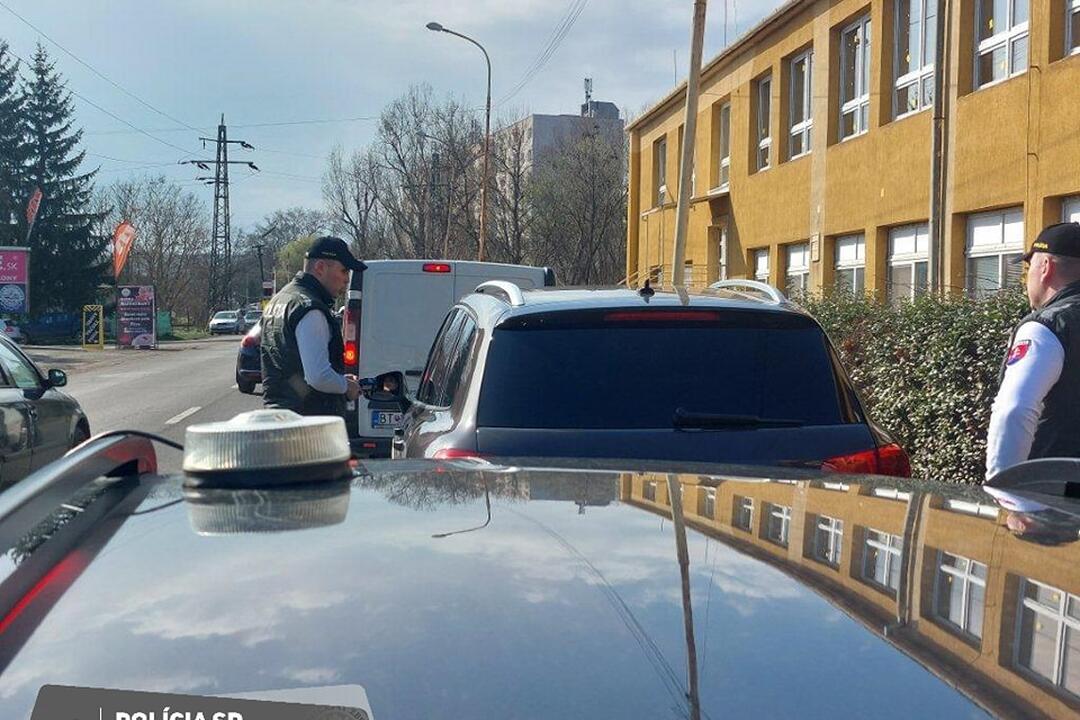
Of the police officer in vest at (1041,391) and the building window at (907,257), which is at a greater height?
the building window at (907,257)

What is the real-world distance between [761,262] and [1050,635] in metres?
24.4

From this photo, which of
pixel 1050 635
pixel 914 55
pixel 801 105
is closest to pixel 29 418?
pixel 1050 635

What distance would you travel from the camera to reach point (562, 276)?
47031mm

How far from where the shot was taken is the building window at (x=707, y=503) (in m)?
2.58

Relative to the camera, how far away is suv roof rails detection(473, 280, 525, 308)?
4773 millimetres

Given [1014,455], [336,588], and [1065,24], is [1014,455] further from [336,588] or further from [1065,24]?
[1065,24]

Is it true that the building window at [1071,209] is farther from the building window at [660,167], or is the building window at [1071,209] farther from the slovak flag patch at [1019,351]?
the building window at [660,167]

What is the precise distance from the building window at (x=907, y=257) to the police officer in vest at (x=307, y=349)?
502 inches

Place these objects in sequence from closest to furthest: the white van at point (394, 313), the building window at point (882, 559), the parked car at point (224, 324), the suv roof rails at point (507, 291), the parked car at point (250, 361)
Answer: the building window at point (882, 559)
the suv roof rails at point (507, 291)
the white van at point (394, 313)
the parked car at point (250, 361)
the parked car at point (224, 324)

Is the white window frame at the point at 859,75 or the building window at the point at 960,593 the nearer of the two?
the building window at the point at 960,593

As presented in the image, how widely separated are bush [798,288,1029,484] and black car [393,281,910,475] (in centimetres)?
377

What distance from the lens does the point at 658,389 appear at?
4504 millimetres

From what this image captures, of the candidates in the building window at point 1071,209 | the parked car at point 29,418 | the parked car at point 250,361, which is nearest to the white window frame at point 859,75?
the building window at point 1071,209


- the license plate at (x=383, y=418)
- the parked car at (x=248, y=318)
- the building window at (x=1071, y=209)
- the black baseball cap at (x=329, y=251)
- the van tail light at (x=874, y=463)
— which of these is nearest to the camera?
the van tail light at (x=874, y=463)
